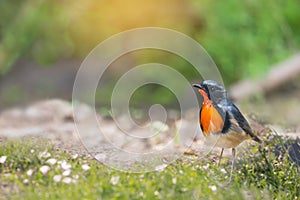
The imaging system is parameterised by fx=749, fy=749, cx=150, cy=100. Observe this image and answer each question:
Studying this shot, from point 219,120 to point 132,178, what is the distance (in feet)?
2.57

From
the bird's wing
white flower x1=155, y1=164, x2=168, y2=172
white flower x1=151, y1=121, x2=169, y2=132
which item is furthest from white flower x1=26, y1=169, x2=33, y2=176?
white flower x1=151, y1=121, x2=169, y2=132

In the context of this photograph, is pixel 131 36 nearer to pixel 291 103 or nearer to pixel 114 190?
pixel 291 103

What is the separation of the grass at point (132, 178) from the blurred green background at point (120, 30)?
4655 mm

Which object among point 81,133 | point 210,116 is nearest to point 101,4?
point 81,133

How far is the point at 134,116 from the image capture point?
27.7 feet

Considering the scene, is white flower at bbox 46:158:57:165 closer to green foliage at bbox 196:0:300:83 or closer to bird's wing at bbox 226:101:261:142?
bird's wing at bbox 226:101:261:142

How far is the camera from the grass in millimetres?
4984

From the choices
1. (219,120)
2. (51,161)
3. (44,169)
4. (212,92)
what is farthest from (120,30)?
(44,169)

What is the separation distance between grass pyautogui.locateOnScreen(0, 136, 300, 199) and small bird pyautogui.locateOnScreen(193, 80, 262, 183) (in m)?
0.25

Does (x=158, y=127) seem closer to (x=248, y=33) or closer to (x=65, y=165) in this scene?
(x=65, y=165)

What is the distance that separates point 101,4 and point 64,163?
7.00m

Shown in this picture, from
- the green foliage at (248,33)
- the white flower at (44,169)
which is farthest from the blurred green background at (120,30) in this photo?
the white flower at (44,169)

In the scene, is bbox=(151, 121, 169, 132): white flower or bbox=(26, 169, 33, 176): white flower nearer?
bbox=(26, 169, 33, 176): white flower

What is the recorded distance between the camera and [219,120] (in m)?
5.44
